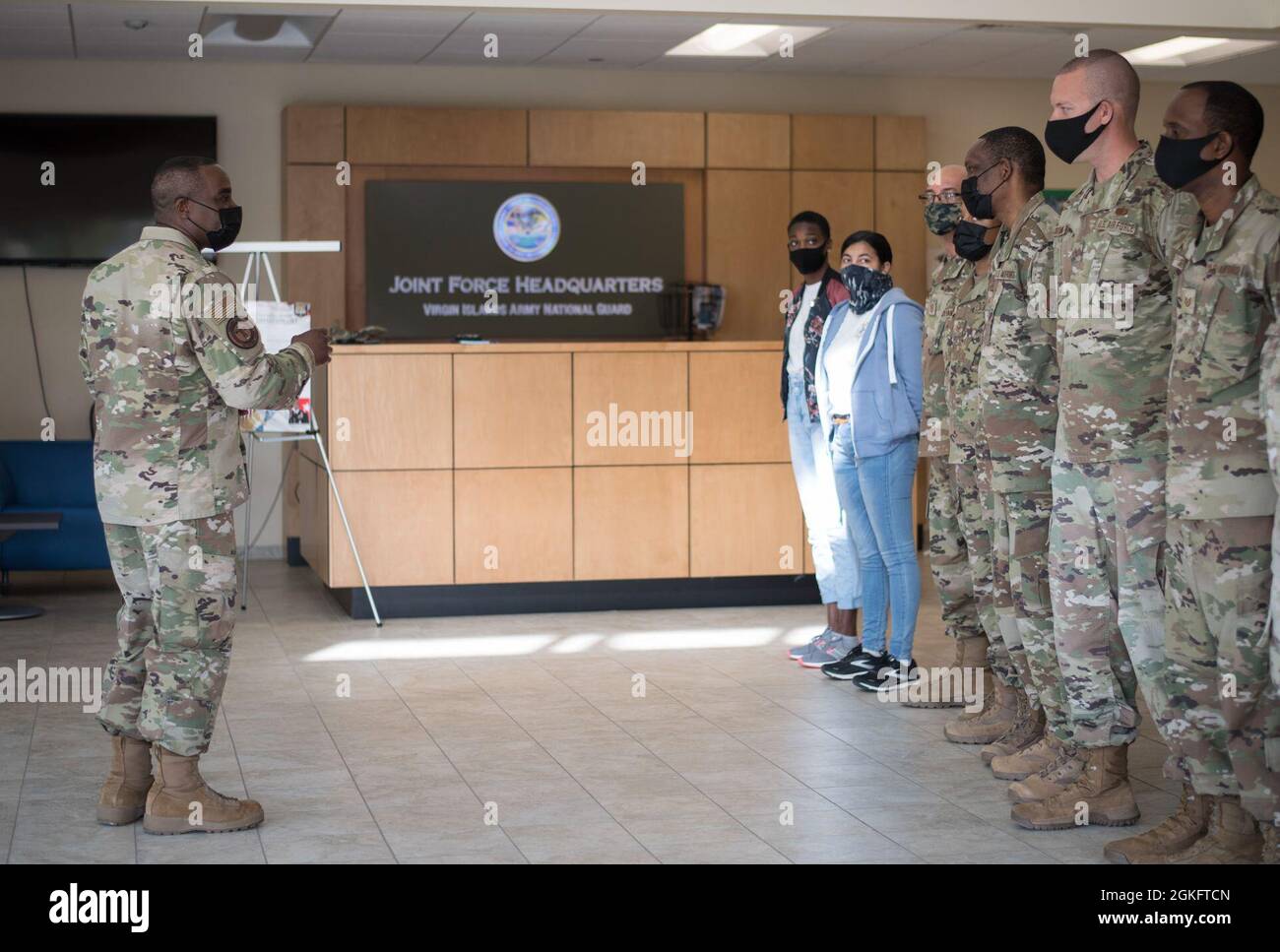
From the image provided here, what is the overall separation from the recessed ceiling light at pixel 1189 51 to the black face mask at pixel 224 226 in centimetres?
718

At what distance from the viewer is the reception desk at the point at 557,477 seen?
7.72 m

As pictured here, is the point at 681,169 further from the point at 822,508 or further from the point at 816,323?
the point at 822,508

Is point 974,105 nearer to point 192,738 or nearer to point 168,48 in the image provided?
point 168,48

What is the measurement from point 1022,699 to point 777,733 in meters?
0.88

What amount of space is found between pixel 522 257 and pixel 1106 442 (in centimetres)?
689

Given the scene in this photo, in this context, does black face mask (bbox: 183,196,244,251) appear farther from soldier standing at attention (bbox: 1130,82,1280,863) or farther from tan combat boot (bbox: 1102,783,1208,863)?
tan combat boot (bbox: 1102,783,1208,863)

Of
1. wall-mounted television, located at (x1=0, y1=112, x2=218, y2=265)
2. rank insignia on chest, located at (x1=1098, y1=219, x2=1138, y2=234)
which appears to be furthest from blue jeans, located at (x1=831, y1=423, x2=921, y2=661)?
wall-mounted television, located at (x1=0, y1=112, x2=218, y2=265)

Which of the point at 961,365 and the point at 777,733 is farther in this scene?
the point at 777,733

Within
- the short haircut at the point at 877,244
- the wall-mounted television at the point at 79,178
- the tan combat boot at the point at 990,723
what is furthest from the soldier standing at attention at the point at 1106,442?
the wall-mounted television at the point at 79,178

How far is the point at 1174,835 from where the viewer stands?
12.6 ft

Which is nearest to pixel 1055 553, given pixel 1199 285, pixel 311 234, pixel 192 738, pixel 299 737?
pixel 1199 285

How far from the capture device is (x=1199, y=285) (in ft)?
11.7

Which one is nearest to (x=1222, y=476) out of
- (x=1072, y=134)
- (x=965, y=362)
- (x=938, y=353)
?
(x=1072, y=134)

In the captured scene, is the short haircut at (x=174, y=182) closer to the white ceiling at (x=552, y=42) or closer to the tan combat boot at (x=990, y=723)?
the tan combat boot at (x=990, y=723)
